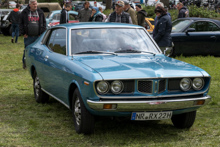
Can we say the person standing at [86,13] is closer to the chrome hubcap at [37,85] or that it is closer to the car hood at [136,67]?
the chrome hubcap at [37,85]

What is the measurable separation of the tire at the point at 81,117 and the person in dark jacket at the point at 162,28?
14.3 feet

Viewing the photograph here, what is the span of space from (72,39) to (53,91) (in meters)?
0.89

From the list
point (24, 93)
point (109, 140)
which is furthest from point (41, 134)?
point (24, 93)

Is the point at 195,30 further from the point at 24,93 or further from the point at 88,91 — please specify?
the point at 88,91

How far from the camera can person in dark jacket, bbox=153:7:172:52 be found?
9805 mm

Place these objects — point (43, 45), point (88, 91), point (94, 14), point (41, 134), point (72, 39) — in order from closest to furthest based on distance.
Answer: point (88, 91) → point (41, 134) → point (72, 39) → point (43, 45) → point (94, 14)

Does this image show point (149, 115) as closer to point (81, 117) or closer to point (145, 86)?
point (145, 86)

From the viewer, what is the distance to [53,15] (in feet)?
86.4

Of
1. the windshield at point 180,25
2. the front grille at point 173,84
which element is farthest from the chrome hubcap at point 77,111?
the windshield at point 180,25

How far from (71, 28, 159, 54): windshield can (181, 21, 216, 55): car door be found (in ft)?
26.7

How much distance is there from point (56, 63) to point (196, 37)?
9270 mm

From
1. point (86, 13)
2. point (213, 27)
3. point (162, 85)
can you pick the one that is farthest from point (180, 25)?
point (162, 85)

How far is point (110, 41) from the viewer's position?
22.3 feet

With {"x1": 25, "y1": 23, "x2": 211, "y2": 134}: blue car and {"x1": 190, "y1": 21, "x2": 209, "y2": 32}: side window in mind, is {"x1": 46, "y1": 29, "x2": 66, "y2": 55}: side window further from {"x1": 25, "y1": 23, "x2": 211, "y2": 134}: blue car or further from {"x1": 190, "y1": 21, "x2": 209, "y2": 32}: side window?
{"x1": 190, "y1": 21, "x2": 209, "y2": 32}: side window
